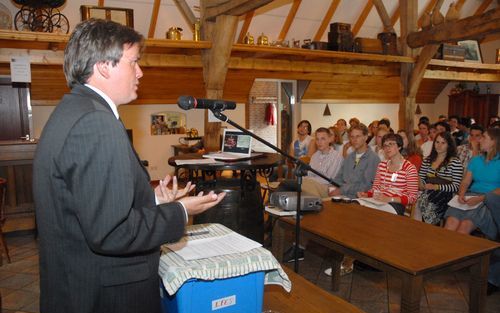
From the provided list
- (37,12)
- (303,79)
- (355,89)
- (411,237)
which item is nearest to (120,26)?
(411,237)

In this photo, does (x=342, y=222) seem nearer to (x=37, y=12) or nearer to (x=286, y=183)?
(x=286, y=183)

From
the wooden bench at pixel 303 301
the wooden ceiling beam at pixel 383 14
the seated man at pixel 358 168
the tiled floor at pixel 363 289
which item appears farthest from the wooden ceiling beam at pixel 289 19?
the wooden bench at pixel 303 301

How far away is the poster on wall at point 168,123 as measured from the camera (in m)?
7.87

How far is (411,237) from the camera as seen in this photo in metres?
2.14

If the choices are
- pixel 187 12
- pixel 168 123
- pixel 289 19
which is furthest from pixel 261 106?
pixel 187 12

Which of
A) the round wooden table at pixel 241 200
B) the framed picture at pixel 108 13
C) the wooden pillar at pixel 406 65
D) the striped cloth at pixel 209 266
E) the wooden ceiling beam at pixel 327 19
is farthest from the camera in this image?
the wooden ceiling beam at pixel 327 19

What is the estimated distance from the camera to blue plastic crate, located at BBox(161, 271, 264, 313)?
1200mm

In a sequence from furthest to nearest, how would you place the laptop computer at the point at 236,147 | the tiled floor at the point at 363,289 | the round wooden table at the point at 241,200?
the laptop computer at the point at 236,147 → the round wooden table at the point at 241,200 → the tiled floor at the point at 363,289

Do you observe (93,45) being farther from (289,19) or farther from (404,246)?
(289,19)

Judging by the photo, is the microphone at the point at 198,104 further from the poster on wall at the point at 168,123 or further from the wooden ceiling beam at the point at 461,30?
the poster on wall at the point at 168,123

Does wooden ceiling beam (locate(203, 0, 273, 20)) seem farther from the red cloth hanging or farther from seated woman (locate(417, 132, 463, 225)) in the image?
the red cloth hanging

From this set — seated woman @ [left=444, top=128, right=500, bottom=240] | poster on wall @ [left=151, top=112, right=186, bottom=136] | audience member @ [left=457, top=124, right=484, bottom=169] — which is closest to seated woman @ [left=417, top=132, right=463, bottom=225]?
seated woman @ [left=444, top=128, right=500, bottom=240]

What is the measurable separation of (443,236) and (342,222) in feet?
1.81

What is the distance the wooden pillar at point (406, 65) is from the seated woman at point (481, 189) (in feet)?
12.4
